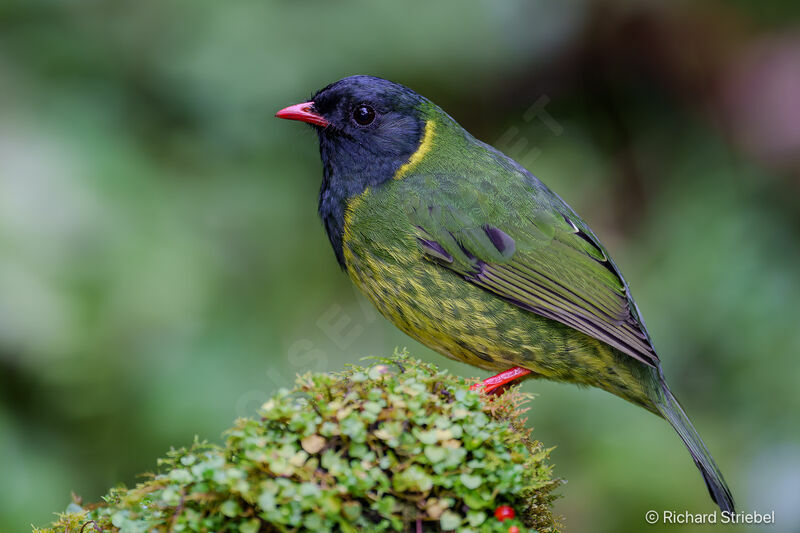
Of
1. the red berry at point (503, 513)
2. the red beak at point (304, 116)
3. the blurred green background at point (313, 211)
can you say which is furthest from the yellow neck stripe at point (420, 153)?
the red berry at point (503, 513)

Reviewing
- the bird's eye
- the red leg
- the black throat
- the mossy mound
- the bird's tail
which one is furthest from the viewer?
the bird's eye

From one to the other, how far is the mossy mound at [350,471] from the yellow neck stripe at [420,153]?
4.47ft

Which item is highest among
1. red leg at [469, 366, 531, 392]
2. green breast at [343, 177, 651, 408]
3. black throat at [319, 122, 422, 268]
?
black throat at [319, 122, 422, 268]

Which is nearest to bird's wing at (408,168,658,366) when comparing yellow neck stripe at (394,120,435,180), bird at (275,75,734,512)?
bird at (275,75,734,512)

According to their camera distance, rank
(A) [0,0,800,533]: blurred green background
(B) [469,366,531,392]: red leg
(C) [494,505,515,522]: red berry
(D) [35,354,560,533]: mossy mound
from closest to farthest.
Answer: (D) [35,354,560,533]: mossy mound
(C) [494,505,515,522]: red berry
(B) [469,366,531,392]: red leg
(A) [0,0,800,533]: blurred green background

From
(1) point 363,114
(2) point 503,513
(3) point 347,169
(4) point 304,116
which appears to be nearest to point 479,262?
(3) point 347,169

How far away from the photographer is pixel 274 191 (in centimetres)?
484

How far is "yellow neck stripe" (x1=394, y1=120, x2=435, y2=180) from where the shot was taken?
3.45 metres

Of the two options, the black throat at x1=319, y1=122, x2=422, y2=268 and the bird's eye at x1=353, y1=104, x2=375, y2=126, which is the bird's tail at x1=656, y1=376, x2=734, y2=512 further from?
the bird's eye at x1=353, y1=104, x2=375, y2=126

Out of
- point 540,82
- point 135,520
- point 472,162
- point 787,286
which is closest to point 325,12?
point 540,82

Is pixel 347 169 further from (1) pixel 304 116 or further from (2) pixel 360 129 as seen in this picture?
(1) pixel 304 116

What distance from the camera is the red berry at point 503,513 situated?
2092 millimetres

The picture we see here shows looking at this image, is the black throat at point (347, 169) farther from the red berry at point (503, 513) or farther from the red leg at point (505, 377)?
the red berry at point (503, 513)

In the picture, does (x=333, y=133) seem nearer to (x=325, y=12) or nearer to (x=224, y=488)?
(x=325, y=12)
